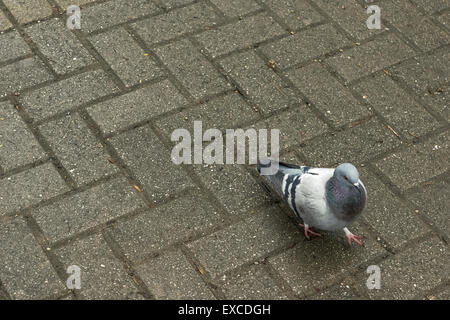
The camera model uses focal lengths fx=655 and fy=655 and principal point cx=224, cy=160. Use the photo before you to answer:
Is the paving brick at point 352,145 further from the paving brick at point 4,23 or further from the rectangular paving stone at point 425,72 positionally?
the paving brick at point 4,23

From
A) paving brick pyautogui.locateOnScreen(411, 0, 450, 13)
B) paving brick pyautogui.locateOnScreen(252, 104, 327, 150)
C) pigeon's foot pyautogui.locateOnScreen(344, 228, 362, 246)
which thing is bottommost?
pigeon's foot pyautogui.locateOnScreen(344, 228, 362, 246)

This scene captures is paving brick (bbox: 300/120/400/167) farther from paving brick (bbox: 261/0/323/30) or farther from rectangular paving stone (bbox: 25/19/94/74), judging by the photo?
rectangular paving stone (bbox: 25/19/94/74)

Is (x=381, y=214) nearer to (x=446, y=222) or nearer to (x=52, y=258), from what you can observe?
(x=446, y=222)

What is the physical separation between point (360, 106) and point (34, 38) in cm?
213

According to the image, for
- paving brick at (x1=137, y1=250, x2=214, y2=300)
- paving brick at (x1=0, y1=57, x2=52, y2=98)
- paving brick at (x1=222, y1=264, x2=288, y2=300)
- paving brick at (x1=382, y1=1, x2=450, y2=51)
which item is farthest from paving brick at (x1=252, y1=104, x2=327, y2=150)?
paving brick at (x1=0, y1=57, x2=52, y2=98)

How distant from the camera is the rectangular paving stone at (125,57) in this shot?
13.4ft

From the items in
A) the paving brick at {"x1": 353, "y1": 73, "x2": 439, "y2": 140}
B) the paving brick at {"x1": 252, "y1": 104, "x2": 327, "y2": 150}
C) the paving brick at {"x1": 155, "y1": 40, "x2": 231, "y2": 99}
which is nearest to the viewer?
the paving brick at {"x1": 252, "y1": 104, "x2": 327, "y2": 150}

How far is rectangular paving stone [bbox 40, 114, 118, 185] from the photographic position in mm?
3545

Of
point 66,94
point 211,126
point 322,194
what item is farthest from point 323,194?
point 66,94

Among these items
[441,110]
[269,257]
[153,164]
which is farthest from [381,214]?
[153,164]

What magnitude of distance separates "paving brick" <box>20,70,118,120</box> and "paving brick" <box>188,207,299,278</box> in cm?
123

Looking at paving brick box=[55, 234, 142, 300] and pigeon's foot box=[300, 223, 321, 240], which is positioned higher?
pigeon's foot box=[300, 223, 321, 240]

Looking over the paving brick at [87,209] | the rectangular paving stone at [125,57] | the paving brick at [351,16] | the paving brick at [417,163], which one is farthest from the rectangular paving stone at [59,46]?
the paving brick at [417,163]

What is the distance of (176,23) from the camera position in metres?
4.45
